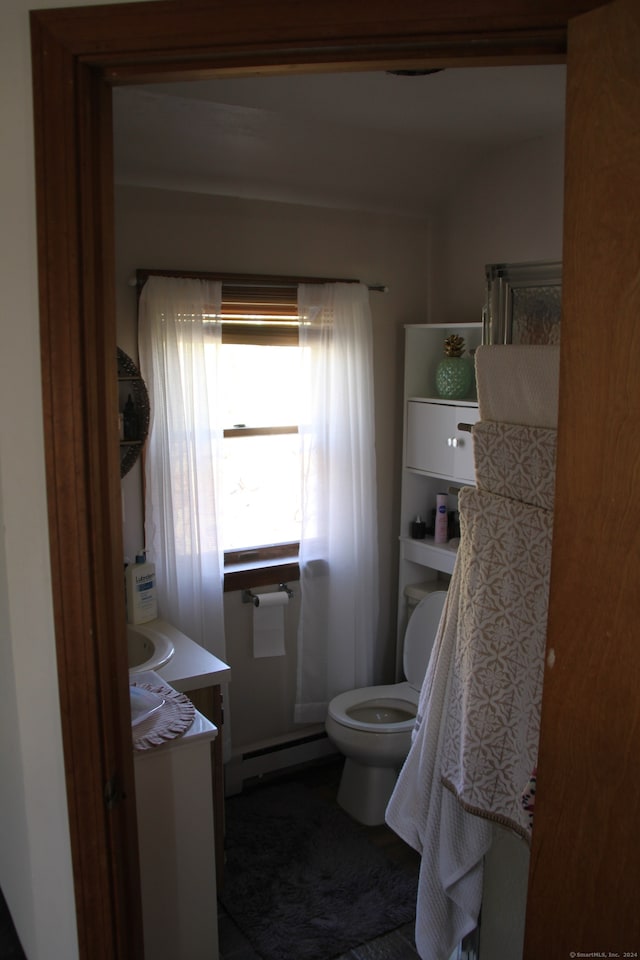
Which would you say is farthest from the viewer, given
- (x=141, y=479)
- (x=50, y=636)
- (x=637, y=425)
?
(x=141, y=479)

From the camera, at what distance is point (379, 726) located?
2.89 m

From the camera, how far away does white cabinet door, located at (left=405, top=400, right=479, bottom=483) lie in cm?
292

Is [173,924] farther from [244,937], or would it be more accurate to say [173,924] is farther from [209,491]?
[209,491]

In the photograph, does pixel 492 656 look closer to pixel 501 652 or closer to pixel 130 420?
pixel 501 652

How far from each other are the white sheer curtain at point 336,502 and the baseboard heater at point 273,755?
126 millimetres

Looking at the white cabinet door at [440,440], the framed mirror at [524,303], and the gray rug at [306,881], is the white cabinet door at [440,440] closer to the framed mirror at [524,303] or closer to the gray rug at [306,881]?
the framed mirror at [524,303]

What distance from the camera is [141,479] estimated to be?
2.81m

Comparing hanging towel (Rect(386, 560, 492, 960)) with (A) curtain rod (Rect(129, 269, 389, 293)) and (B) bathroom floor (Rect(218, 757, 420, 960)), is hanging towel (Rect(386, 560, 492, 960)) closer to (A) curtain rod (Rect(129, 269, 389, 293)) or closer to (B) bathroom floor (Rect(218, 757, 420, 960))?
(B) bathroom floor (Rect(218, 757, 420, 960))

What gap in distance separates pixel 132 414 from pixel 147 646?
31.4 inches

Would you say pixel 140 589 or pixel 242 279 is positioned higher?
pixel 242 279

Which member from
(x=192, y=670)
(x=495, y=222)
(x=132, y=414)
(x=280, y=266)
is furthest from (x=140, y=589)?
(x=495, y=222)

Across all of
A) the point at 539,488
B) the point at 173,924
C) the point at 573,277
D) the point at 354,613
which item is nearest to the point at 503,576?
the point at 539,488

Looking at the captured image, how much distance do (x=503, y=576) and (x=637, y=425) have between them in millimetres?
Answer: 579

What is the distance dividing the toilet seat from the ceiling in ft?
6.41
